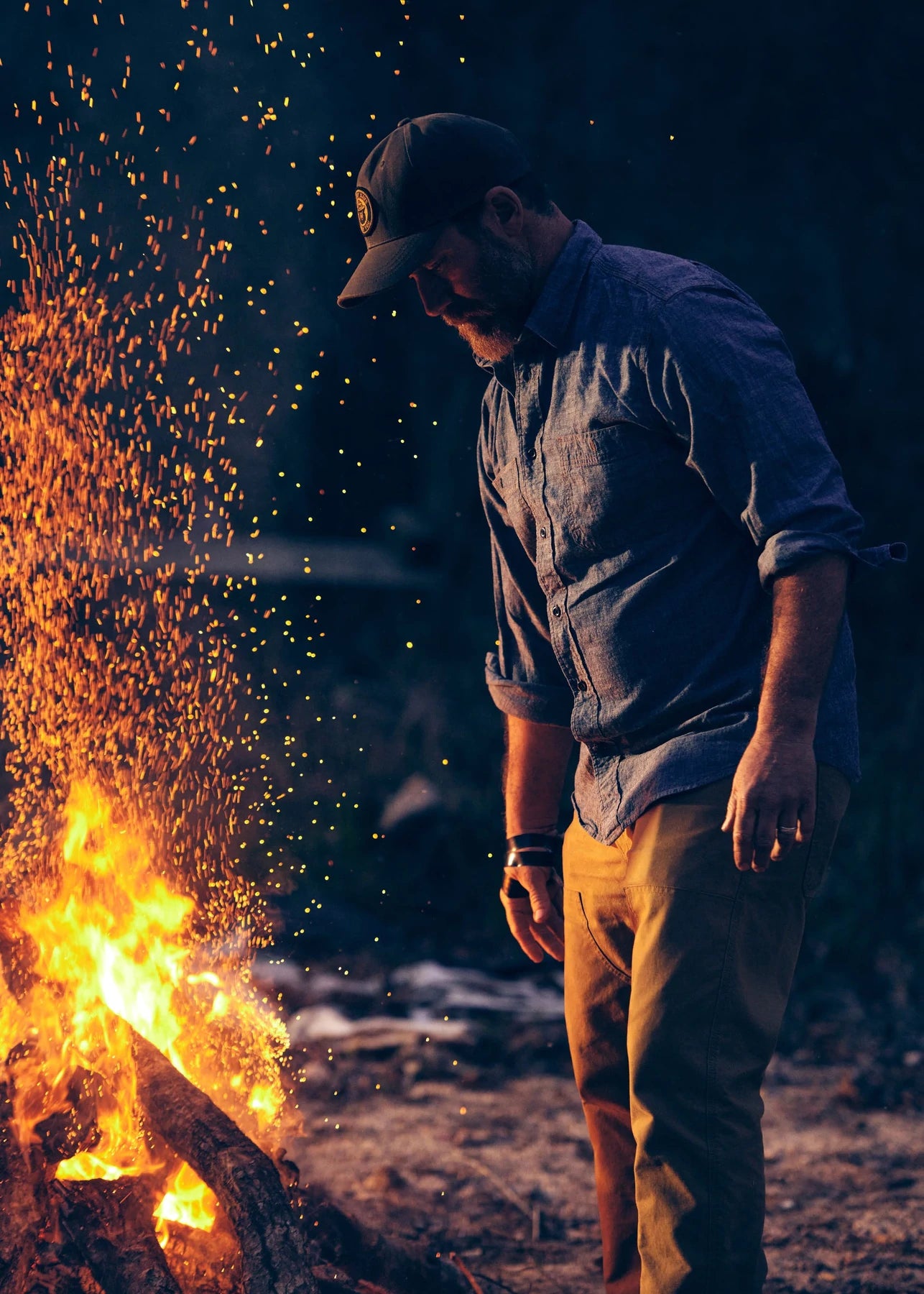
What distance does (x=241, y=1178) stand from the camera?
253cm

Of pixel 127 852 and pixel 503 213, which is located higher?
pixel 503 213

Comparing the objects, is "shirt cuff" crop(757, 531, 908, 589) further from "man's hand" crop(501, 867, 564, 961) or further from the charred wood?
the charred wood

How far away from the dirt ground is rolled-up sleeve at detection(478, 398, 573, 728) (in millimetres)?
1590

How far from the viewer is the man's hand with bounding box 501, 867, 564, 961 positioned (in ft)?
8.87

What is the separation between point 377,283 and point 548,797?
117cm

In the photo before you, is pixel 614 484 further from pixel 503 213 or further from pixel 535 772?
pixel 535 772

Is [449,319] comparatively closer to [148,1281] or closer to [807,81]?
[148,1281]

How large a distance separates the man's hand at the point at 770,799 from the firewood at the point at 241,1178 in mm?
1307

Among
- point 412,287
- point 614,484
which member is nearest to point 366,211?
point 614,484

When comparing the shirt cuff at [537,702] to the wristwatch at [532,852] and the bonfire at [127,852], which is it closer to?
the wristwatch at [532,852]

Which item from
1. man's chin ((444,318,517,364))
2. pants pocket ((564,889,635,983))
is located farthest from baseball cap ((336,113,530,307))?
pants pocket ((564,889,635,983))

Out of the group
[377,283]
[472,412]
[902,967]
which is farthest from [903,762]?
[377,283]

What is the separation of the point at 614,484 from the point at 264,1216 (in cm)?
165

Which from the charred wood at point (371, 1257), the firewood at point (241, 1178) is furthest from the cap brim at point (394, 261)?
the charred wood at point (371, 1257)
